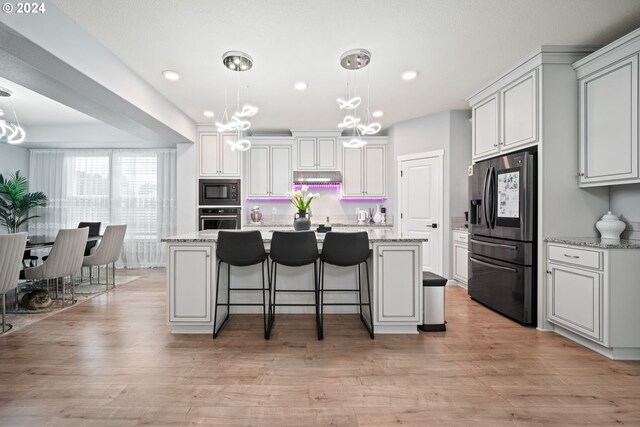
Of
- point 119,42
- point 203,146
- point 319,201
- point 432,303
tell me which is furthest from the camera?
point 319,201

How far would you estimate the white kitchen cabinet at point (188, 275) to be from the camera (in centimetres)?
270

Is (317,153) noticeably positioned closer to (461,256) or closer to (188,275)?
(461,256)

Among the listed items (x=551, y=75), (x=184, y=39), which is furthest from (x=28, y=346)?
(x=551, y=75)

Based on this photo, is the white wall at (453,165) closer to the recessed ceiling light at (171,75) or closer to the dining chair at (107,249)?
the recessed ceiling light at (171,75)

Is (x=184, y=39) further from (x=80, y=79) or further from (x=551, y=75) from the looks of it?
(x=551, y=75)

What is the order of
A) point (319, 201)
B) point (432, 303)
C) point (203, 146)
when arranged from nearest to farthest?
point (432, 303)
point (203, 146)
point (319, 201)

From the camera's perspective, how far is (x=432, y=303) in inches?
111

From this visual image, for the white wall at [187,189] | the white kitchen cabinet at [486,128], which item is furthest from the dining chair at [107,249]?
the white kitchen cabinet at [486,128]

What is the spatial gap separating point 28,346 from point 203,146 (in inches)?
144

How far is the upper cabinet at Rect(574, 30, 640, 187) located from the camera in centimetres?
235

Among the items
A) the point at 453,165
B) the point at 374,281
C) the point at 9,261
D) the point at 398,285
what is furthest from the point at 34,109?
the point at 453,165

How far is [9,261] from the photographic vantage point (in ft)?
8.97

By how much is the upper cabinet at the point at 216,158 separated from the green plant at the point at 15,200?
3.28 metres

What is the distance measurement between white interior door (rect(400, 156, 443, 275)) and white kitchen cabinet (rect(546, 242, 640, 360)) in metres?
2.11
